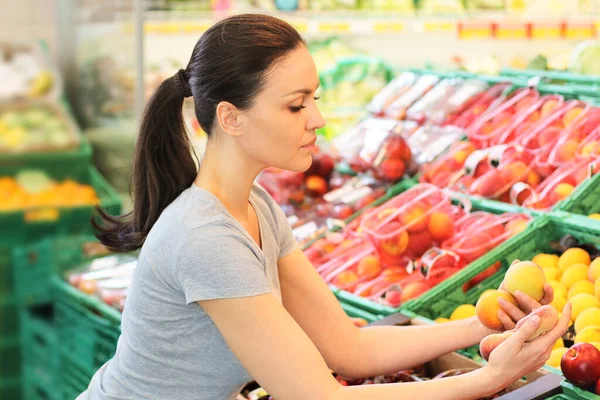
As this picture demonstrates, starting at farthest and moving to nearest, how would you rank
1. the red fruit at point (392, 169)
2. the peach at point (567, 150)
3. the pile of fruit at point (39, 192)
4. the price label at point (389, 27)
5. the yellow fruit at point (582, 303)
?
the price label at point (389, 27) < the pile of fruit at point (39, 192) < the red fruit at point (392, 169) < the peach at point (567, 150) < the yellow fruit at point (582, 303)

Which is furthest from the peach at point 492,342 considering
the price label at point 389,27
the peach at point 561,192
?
the price label at point 389,27

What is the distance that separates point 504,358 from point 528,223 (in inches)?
39.7

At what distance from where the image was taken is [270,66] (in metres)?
1.52

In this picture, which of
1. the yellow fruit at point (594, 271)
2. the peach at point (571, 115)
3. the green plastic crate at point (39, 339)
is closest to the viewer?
the yellow fruit at point (594, 271)

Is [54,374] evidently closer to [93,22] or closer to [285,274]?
[285,274]

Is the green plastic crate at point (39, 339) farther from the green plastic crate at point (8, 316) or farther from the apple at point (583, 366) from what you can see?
the apple at point (583, 366)

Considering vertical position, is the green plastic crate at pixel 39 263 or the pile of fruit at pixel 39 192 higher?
the pile of fruit at pixel 39 192

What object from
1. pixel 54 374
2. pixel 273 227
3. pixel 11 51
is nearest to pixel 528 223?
pixel 273 227

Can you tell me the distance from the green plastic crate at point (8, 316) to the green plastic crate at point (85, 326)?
0.68 metres

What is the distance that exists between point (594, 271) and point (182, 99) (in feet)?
3.71

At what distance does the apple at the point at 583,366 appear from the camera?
1.55m

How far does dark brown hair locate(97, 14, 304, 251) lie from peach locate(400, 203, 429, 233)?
90 centimetres

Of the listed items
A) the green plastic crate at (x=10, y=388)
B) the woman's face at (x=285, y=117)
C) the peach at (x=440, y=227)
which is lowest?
the green plastic crate at (x=10, y=388)

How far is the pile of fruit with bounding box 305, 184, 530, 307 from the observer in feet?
7.58
